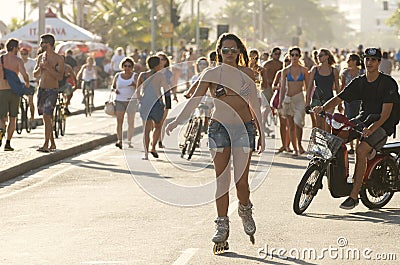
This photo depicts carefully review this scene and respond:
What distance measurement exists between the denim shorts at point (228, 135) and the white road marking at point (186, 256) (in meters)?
0.89

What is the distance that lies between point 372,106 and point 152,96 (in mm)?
7678

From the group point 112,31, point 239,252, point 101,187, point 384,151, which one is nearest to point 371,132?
point 384,151

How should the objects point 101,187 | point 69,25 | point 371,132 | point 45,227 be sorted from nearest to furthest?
point 45,227
point 371,132
point 101,187
point 69,25

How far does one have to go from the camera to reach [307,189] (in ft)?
40.4

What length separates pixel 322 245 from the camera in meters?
10.3

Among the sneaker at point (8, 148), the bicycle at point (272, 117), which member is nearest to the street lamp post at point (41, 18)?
the bicycle at point (272, 117)

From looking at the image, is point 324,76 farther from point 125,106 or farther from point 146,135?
point 125,106

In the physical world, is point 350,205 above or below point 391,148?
below

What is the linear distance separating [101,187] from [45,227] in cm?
368

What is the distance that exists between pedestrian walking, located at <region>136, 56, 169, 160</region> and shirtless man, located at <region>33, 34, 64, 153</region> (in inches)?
52.1

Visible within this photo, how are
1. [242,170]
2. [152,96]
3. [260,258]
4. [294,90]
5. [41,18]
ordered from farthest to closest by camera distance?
[41,18]
[152,96]
[294,90]
[242,170]
[260,258]

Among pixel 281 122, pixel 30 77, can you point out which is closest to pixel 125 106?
pixel 281 122

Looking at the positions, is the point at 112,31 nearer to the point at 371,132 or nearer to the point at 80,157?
the point at 80,157

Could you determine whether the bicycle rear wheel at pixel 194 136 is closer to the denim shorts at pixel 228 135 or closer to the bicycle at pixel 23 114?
the bicycle at pixel 23 114
